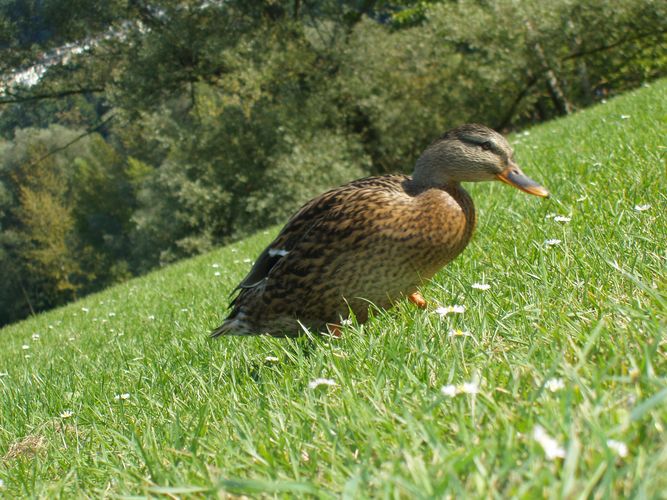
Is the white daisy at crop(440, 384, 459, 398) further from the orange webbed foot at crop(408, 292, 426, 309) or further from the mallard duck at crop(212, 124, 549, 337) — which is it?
the orange webbed foot at crop(408, 292, 426, 309)

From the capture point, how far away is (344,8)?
21141 mm

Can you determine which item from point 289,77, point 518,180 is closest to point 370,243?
point 518,180

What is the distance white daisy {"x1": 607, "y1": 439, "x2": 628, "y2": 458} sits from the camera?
1.10 m

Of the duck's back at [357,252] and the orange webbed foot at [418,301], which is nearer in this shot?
the duck's back at [357,252]

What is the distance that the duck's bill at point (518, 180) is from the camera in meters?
3.14

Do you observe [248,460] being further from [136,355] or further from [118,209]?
[118,209]

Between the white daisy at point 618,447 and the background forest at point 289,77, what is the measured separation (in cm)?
1830

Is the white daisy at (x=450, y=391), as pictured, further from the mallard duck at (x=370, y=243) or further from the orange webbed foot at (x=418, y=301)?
the orange webbed foot at (x=418, y=301)

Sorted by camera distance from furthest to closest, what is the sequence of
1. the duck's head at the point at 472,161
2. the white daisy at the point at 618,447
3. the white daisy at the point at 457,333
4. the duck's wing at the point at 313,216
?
the duck's head at the point at 472,161, the duck's wing at the point at 313,216, the white daisy at the point at 457,333, the white daisy at the point at 618,447

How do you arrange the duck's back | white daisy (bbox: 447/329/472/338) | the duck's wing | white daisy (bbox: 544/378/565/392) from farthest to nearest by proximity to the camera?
1. the duck's wing
2. the duck's back
3. white daisy (bbox: 447/329/472/338)
4. white daisy (bbox: 544/378/565/392)

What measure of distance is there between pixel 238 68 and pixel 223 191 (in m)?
5.51

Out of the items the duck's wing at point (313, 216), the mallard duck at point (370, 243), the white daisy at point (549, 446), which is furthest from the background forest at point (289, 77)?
the white daisy at point (549, 446)

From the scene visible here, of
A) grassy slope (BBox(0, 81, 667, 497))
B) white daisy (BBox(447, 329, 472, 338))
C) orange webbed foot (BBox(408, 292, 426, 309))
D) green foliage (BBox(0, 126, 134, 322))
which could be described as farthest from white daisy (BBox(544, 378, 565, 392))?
green foliage (BBox(0, 126, 134, 322))

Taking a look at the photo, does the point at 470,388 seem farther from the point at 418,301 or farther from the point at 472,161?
the point at 472,161
